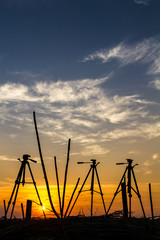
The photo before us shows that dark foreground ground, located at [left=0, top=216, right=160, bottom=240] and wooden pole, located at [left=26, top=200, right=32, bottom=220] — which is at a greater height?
wooden pole, located at [left=26, top=200, right=32, bottom=220]

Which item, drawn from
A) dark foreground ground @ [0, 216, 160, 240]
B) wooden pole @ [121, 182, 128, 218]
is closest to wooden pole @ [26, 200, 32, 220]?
wooden pole @ [121, 182, 128, 218]

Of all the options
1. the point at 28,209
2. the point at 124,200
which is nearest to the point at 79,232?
the point at 28,209

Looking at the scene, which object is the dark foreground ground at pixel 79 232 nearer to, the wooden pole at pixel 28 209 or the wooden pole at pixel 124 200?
the wooden pole at pixel 28 209

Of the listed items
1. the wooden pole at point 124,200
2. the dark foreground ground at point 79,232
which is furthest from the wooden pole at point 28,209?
the dark foreground ground at point 79,232

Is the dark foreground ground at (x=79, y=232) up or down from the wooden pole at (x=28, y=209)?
down

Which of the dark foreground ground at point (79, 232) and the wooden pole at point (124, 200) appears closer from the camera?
the dark foreground ground at point (79, 232)

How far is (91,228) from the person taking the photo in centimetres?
925

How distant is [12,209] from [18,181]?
1743 mm

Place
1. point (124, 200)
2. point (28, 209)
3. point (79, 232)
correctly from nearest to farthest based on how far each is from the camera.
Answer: point (79, 232)
point (28, 209)
point (124, 200)

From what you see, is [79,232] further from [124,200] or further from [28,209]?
[124,200]

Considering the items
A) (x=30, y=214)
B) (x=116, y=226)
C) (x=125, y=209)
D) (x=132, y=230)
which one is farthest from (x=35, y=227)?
(x=125, y=209)

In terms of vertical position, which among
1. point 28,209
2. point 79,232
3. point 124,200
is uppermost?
point 124,200

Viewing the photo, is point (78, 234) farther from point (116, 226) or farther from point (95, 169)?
point (95, 169)

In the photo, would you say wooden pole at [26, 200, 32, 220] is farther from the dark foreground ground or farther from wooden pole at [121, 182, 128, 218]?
the dark foreground ground
